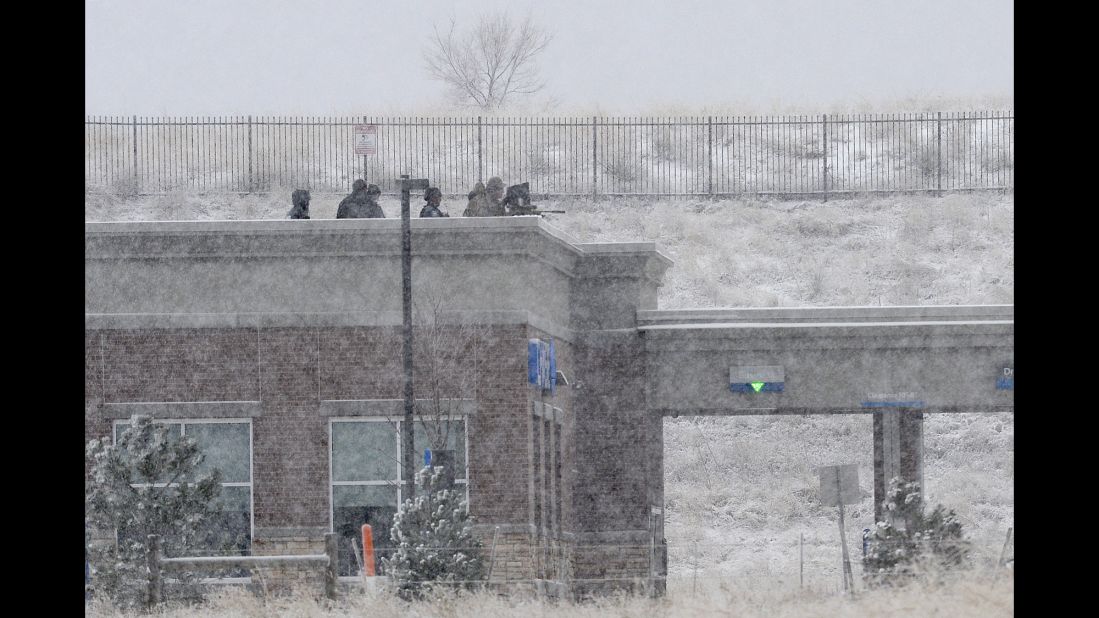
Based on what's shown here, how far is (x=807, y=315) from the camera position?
1065 inches

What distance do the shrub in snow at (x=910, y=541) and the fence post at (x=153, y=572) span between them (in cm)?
862

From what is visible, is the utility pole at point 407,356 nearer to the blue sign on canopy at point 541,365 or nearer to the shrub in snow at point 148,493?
the blue sign on canopy at point 541,365

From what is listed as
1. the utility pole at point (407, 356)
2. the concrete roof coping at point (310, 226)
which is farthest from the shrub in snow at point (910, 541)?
the concrete roof coping at point (310, 226)

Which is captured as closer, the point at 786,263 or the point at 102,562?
the point at 102,562

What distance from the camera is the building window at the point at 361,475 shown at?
73.0 ft

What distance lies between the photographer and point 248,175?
63156mm

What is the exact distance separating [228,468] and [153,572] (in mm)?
3695

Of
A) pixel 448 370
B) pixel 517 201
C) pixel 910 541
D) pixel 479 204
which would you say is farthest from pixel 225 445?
pixel 910 541

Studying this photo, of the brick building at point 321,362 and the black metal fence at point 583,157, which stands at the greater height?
the black metal fence at point 583,157

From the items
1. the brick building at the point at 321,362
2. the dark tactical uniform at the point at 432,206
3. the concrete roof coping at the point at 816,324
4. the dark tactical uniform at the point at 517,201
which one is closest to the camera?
the brick building at the point at 321,362

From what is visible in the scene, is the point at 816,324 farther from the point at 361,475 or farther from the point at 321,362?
the point at 321,362
